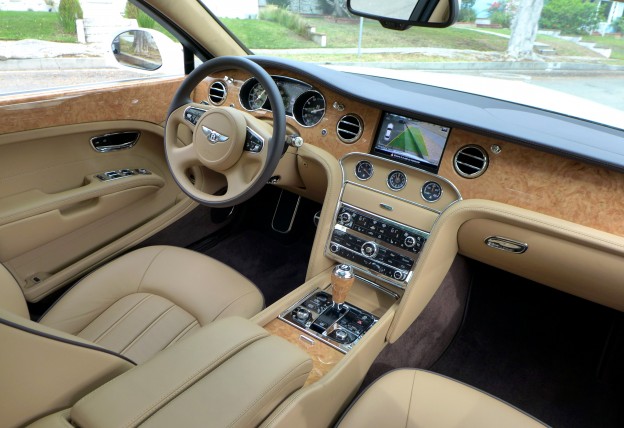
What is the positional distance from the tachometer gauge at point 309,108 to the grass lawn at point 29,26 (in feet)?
3.44

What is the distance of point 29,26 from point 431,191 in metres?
1.71

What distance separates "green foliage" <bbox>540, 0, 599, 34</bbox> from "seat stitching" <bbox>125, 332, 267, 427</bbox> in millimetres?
1528

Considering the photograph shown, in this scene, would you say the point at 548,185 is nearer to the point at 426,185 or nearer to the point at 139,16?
the point at 426,185

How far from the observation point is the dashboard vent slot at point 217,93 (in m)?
2.05

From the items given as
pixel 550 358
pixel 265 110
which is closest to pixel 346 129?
pixel 265 110

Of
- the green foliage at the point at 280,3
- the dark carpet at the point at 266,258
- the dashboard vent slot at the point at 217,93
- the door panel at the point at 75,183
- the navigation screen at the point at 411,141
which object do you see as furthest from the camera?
the green foliage at the point at 280,3

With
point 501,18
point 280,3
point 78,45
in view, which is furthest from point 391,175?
point 280,3

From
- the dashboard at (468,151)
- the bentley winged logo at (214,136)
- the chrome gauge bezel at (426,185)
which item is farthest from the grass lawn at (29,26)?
the chrome gauge bezel at (426,185)

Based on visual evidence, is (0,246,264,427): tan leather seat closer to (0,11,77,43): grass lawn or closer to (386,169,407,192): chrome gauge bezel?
(386,169,407,192): chrome gauge bezel

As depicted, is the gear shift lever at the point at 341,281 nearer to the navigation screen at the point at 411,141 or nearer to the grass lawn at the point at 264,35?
the navigation screen at the point at 411,141

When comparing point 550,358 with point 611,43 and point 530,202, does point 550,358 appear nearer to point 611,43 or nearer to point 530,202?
point 530,202

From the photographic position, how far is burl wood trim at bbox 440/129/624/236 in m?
1.30

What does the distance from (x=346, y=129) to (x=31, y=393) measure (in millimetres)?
1320

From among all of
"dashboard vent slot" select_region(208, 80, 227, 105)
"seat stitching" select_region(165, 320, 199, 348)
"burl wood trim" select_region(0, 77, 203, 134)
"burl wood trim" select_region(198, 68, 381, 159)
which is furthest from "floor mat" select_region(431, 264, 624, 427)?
"burl wood trim" select_region(0, 77, 203, 134)
